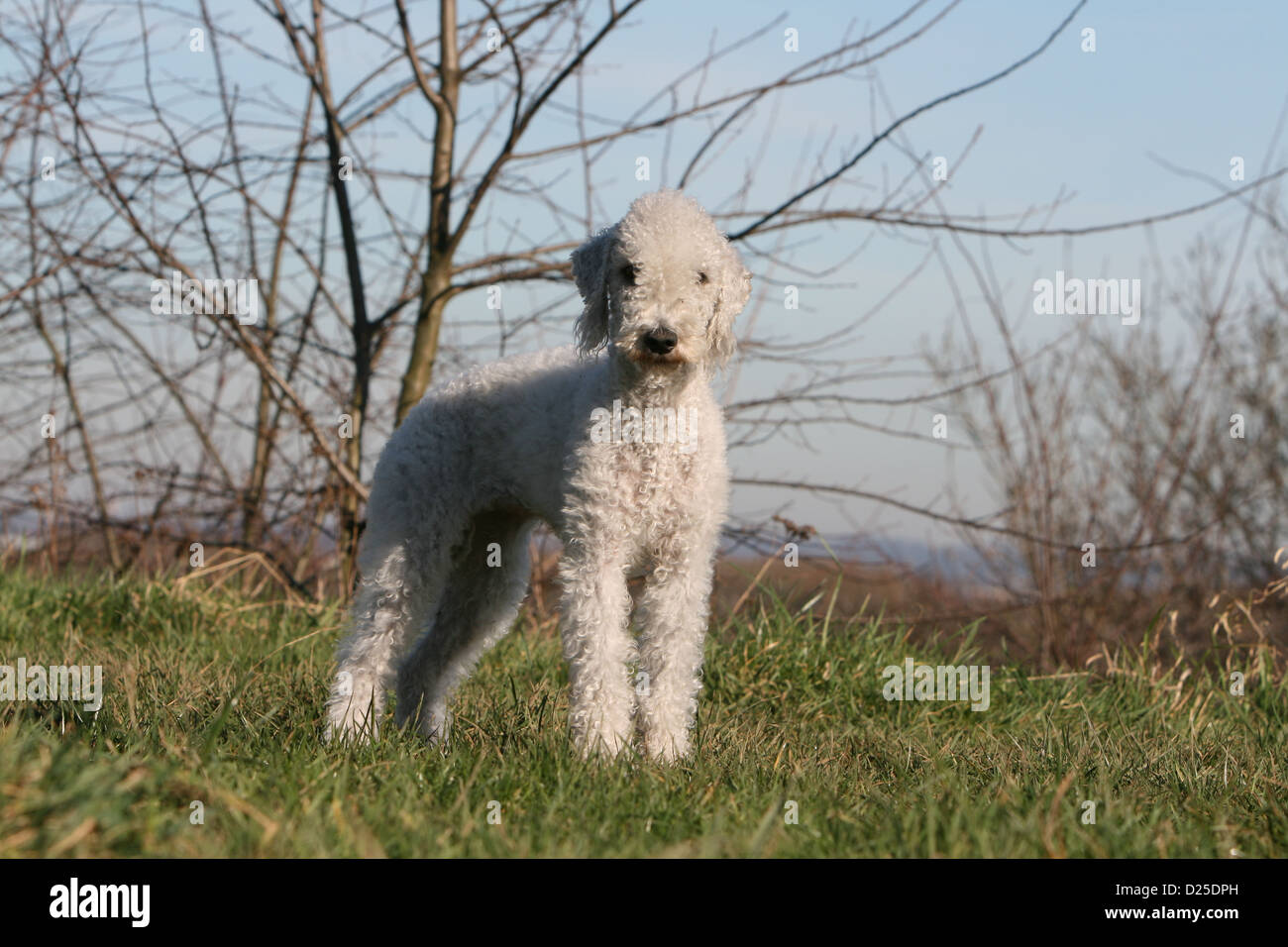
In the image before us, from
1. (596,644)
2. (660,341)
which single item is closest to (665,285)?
(660,341)

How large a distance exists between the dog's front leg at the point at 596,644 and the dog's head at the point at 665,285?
681mm

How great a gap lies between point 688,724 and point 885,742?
0.69 m

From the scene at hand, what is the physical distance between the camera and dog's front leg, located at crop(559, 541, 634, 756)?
3.53 metres

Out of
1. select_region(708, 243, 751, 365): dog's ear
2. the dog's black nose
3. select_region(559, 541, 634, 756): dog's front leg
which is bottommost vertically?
select_region(559, 541, 634, 756): dog's front leg

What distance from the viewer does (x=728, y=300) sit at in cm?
363

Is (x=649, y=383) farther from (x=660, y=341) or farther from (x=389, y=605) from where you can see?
(x=389, y=605)

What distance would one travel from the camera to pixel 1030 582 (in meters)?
7.00

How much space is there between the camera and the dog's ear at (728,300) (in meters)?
3.61

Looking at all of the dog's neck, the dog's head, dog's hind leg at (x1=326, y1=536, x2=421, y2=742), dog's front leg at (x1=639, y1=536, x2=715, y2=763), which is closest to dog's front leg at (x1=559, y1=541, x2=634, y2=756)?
dog's front leg at (x1=639, y1=536, x2=715, y2=763)

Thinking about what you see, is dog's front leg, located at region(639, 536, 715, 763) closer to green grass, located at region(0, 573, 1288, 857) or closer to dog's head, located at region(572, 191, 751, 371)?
green grass, located at region(0, 573, 1288, 857)

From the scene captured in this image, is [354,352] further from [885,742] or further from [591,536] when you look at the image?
[885,742]

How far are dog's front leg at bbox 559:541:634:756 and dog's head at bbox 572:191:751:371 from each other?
0.68 meters

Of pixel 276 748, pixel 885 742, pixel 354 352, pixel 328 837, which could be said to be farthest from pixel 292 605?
pixel 328 837

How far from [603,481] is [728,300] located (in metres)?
0.70
